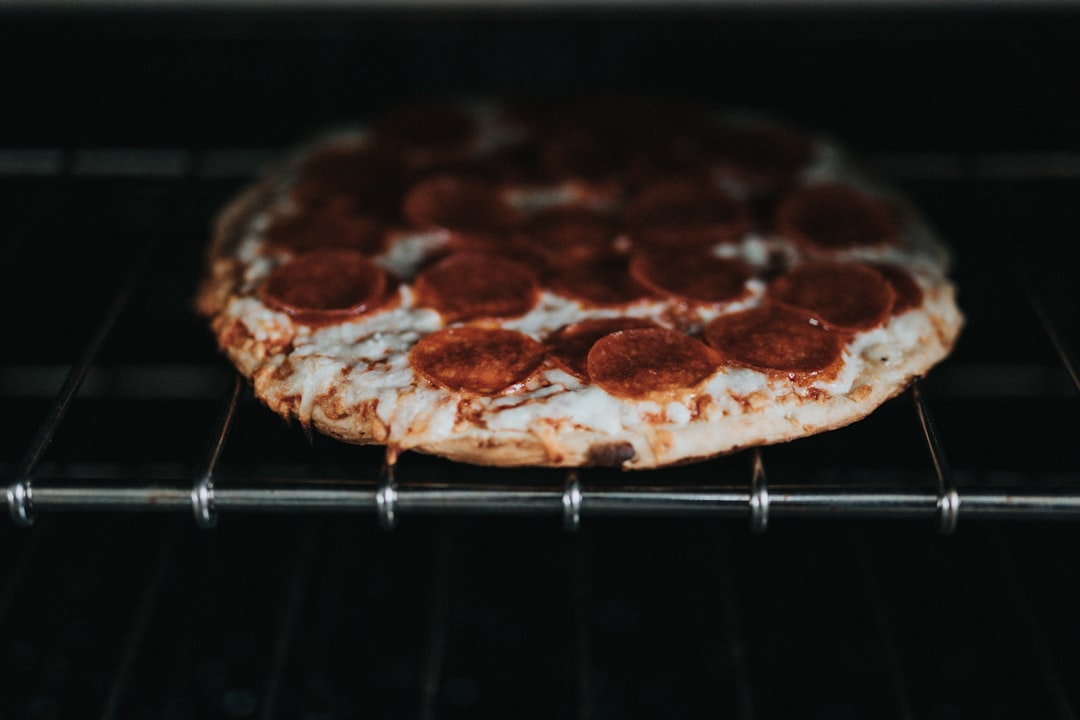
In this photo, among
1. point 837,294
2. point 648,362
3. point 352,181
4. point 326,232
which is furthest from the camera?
point 352,181

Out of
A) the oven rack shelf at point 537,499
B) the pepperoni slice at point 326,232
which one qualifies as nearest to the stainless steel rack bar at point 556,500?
the oven rack shelf at point 537,499

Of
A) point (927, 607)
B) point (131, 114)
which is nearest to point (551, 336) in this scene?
point (927, 607)

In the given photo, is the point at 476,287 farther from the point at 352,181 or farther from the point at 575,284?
the point at 352,181

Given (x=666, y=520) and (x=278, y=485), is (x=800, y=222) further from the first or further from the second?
(x=278, y=485)

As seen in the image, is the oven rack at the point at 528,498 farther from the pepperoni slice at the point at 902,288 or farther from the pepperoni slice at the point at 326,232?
the pepperoni slice at the point at 326,232

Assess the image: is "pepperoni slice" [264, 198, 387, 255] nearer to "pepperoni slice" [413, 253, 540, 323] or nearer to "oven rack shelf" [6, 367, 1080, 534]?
"pepperoni slice" [413, 253, 540, 323]

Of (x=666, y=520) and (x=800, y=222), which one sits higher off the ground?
(x=800, y=222)

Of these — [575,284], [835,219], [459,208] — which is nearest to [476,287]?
[575,284]
